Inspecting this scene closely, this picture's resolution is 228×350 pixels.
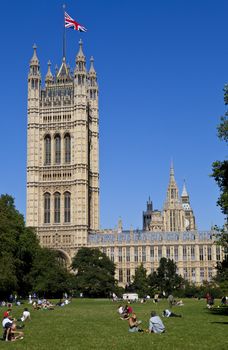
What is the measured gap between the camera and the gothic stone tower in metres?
107

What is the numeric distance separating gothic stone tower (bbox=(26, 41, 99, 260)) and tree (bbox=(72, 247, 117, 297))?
1970 centimetres

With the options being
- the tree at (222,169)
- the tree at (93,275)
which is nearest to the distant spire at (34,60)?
the tree at (93,275)

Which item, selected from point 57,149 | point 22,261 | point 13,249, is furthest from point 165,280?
point 13,249

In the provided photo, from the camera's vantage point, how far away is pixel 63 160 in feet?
358

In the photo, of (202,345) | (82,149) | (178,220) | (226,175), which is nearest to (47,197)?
(82,149)

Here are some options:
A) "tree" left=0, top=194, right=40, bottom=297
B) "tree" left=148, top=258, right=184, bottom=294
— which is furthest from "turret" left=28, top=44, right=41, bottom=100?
"tree" left=0, top=194, right=40, bottom=297

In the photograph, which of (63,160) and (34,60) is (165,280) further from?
(34,60)

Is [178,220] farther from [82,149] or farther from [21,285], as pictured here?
[21,285]

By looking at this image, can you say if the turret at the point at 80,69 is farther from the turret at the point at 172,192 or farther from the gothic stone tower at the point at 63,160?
the turret at the point at 172,192

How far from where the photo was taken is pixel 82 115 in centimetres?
10956

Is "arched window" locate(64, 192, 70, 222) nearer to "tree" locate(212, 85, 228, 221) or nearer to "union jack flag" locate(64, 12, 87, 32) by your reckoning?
"union jack flag" locate(64, 12, 87, 32)

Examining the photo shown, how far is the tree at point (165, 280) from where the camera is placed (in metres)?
88.8

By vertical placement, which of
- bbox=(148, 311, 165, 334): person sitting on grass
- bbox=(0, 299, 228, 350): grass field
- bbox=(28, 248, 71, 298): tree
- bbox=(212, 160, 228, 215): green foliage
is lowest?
A: bbox=(0, 299, 228, 350): grass field

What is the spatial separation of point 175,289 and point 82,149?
103ft
